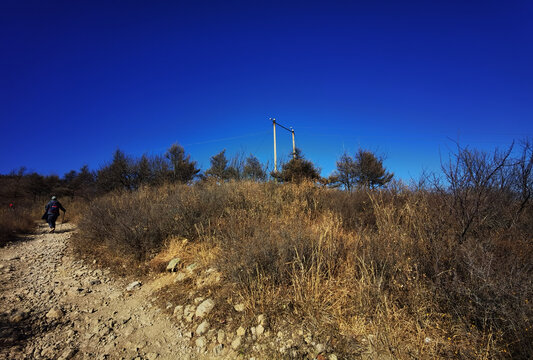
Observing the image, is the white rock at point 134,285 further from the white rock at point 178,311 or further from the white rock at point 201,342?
the white rock at point 201,342

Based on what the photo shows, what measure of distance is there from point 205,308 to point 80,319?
1.90 m

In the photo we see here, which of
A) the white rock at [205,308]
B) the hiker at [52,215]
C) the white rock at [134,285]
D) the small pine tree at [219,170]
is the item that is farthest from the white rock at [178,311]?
the hiker at [52,215]

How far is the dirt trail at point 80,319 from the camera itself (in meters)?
2.58

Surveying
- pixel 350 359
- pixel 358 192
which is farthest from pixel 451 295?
pixel 358 192

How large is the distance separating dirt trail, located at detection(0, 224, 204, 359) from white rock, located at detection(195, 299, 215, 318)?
0.29 m

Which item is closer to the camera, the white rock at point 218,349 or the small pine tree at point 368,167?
the white rock at point 218,349

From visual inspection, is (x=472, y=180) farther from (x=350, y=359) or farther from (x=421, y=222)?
(x=350, y=359)

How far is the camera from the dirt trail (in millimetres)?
2580

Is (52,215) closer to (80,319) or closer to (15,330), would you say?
(15,330)

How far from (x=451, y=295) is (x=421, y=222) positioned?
1.35m

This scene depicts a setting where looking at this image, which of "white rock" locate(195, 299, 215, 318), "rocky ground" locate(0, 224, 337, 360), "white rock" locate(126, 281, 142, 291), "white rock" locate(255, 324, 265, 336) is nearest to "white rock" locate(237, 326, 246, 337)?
"rocky ground" locate(0, 224, 337, 360)

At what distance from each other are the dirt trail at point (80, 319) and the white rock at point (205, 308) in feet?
0.96

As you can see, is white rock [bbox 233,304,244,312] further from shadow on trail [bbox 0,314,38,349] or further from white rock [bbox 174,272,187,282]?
shadow on trail [bbox 0,314,38,349]

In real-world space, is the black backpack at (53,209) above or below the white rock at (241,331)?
above
